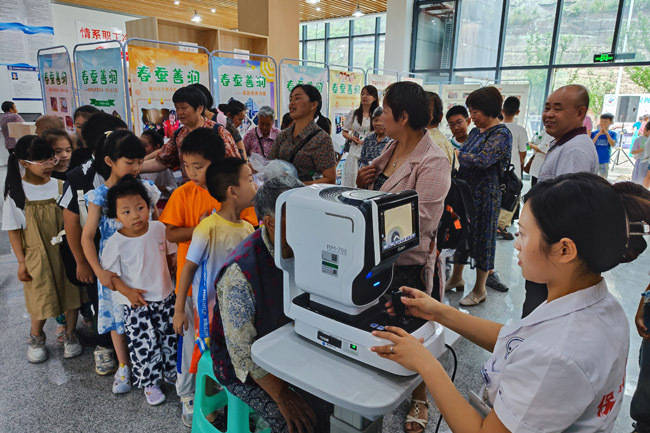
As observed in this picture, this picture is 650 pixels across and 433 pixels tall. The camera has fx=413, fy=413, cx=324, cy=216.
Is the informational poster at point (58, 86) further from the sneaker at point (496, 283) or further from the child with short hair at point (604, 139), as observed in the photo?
the child with short hair at point (604, 139)

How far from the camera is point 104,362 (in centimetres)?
212

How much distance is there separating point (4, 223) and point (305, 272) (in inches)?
75.9

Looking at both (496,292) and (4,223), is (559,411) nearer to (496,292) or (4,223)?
(4,223)

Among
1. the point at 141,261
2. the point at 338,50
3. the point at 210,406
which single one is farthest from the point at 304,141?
the point at 338,50

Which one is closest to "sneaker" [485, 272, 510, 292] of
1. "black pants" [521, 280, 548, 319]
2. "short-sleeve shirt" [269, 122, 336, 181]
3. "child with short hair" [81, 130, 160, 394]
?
"black pants" [521, 280, 548, 319]

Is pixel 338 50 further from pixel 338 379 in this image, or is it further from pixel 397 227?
pixel 338 379

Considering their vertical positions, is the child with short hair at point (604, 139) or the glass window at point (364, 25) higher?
the glass window at point (364, 25)

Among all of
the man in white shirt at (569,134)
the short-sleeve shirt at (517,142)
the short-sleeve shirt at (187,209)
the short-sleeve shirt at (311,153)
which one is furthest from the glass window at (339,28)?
the short-sleeve shirt at (187,209)

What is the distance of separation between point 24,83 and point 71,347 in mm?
6781

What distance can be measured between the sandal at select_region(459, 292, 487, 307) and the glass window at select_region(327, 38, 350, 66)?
9.75m

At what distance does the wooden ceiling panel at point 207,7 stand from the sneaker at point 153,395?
339 inches

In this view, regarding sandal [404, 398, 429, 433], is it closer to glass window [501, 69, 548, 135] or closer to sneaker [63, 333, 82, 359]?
sneaker [63, 333, 82, 359]

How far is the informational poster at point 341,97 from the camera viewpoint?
17.8 ft

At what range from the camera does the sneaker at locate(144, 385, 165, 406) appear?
74.6 inches
